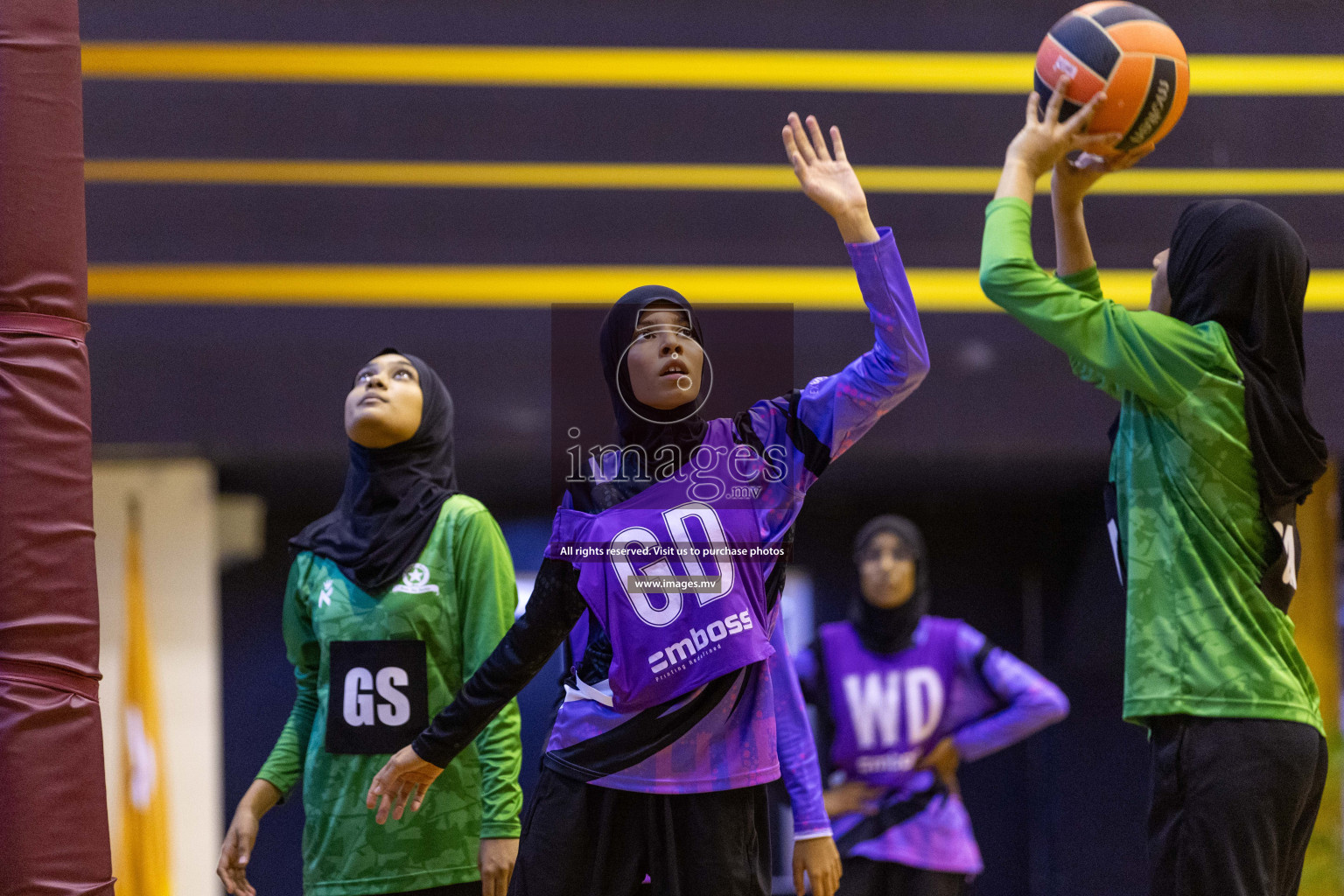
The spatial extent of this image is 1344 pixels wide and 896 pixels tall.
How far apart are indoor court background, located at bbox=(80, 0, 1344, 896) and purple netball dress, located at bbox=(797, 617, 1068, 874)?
126 centimetres

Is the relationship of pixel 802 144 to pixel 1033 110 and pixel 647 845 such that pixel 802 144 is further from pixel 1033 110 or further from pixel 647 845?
pixel 647 845

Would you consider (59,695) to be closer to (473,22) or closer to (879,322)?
(879,322)

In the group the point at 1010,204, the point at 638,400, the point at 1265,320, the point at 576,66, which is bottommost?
the point at 638,400

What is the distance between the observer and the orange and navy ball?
2.69 meters

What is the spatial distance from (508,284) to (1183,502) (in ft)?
11.4

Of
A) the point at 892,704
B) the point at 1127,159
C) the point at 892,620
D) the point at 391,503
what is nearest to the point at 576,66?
the point at 892,620

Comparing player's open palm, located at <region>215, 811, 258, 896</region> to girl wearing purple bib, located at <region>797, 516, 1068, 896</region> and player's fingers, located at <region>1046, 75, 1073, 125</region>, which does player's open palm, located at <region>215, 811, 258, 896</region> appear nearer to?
girl wearing purple bib, located at <region>797, 516, 1068, 896</region>

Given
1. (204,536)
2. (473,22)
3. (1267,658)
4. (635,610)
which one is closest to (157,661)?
(204,536)

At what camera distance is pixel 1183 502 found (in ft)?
8.62

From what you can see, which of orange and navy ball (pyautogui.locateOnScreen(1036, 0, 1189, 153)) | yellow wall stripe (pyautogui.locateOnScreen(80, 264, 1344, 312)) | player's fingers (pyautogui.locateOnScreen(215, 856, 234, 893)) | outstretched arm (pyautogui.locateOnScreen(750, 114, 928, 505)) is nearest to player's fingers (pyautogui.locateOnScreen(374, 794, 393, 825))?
player's fingers (pyautogui.locateOnScreen(215, 856, 234, 893))

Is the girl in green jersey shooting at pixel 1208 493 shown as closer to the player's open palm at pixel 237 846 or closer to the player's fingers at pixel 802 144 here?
the player's fingers at pixel 802 144

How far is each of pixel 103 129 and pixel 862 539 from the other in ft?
11.5

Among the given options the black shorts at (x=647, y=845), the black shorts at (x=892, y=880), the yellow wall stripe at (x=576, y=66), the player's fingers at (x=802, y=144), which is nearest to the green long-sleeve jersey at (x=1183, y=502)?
the player's fingers at (x=802, y=144)

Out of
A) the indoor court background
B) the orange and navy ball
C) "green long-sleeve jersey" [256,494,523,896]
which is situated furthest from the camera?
the indoor court background
